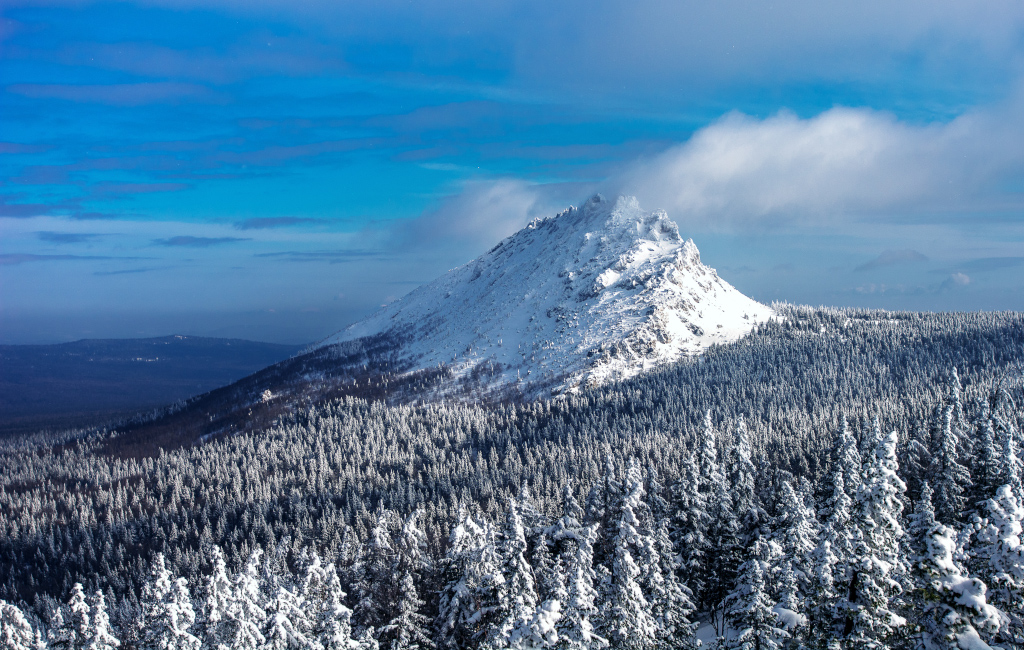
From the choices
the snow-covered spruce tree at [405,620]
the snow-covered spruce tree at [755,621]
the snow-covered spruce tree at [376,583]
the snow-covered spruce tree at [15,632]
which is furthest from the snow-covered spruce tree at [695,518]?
the snow-covered spruce tree at [15,632]


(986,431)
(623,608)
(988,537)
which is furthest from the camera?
(986,431)

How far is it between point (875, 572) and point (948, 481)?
48217 millimetres

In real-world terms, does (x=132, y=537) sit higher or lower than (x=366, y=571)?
lower

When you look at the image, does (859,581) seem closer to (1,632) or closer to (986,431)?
(986,431)

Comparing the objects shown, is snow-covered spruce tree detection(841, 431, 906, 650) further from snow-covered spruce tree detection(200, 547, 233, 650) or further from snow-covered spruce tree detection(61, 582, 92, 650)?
snow-covered spruce tree detection(61, 582, 92, 650)

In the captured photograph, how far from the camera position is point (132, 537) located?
549 ft

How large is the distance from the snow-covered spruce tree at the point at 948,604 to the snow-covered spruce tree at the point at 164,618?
4088cm

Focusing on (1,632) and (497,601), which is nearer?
(497,601)

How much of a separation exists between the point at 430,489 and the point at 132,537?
88107 mm

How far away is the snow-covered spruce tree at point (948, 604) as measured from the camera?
2112 cm

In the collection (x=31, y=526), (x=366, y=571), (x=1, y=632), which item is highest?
(x=366, y=571)

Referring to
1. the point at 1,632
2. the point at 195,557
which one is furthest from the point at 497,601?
the point at 195,557

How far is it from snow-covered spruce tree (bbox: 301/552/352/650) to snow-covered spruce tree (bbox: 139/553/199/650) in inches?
296

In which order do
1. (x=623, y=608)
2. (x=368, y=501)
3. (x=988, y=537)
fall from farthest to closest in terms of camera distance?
(x=368, y=501), (x=623, y=608), (x=988, y=537)
